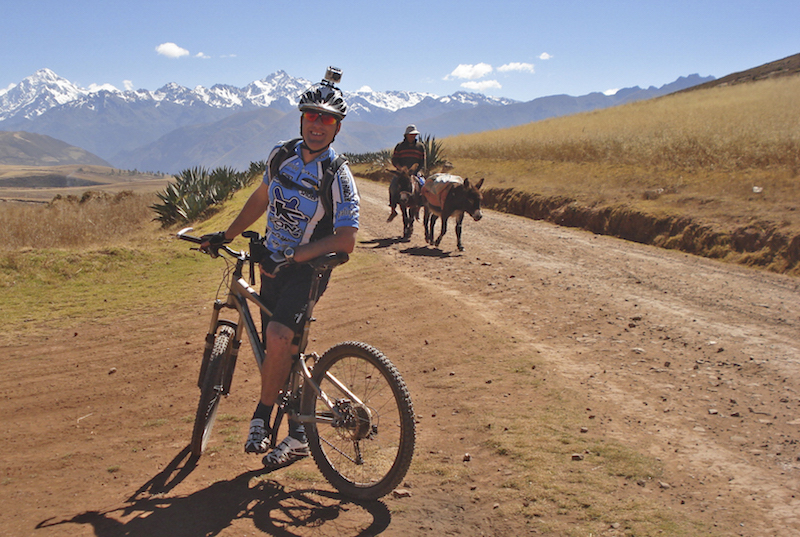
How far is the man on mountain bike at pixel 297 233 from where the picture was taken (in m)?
3.21

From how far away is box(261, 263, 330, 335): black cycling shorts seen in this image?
3.21 meters

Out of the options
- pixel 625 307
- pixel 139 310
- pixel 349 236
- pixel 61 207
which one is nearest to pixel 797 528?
pixel 349 236

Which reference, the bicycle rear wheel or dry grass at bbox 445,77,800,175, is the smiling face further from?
dry grass at bbox 445,77,800,175

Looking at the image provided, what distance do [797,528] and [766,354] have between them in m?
3.26

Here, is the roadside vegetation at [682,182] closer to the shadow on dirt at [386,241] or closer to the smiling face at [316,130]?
the shadow on dirt at [386,241]

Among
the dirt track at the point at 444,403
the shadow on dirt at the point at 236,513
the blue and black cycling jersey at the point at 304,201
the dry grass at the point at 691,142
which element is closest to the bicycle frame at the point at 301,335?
the blue and black cycling jersey at the point at 304,201

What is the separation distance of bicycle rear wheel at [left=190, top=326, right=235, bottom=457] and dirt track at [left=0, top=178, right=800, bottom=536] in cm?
18

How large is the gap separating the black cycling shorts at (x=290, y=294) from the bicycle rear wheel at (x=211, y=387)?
38cm

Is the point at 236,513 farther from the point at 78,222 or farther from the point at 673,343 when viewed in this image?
the point at 78,222

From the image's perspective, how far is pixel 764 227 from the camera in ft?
38.6

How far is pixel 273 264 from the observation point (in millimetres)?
3381

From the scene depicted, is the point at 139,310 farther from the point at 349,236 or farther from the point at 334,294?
the point at 349,236

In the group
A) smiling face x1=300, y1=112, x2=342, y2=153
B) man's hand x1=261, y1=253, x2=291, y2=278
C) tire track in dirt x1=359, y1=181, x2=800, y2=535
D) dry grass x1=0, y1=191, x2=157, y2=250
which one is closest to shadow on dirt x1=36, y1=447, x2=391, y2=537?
man's hand x1=261, y1=253, x2=291, y2=278

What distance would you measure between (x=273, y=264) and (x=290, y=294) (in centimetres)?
26
